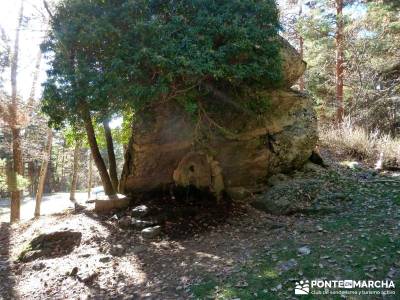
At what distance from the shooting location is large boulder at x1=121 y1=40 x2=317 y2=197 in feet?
24.4

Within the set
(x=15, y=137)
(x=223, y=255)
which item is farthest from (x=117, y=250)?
(x=15, y=137)

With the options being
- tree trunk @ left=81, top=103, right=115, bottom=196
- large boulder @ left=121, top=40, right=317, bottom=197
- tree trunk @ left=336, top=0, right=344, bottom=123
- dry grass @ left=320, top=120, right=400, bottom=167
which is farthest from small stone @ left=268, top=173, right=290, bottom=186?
tree trunk @ left=336, top=0, right=344, bottom=123

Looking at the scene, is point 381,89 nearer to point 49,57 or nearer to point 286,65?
point 286,65

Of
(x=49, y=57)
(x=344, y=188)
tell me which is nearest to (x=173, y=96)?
(x=49, y=57)

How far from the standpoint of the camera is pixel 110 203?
760 cm

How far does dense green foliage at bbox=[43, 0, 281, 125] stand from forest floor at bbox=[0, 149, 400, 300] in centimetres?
245

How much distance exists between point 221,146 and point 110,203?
113 inches

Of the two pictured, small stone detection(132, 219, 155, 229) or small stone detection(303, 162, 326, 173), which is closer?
small stone detection(132, 219, 155, 229)

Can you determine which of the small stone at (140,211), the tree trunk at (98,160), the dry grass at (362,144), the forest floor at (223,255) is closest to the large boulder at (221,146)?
the tree trunk at (98,160)

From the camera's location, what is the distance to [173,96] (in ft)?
19.6

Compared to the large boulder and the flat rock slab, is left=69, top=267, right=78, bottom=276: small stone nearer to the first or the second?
the flat rock slab

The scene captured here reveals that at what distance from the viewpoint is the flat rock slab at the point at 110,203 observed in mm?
7590

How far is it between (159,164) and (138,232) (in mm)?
1939

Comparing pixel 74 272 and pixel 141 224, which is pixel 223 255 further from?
pixel 74 272
